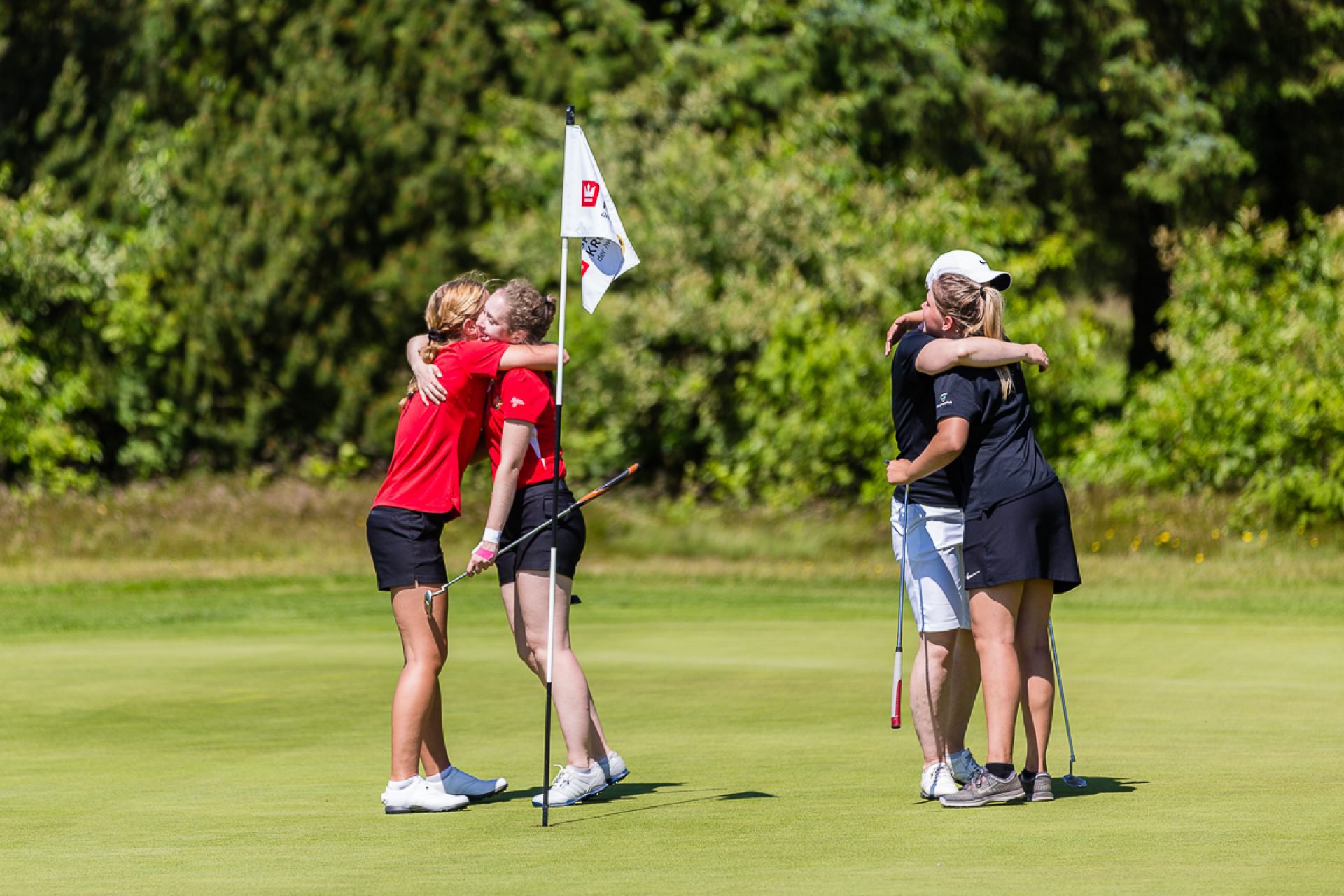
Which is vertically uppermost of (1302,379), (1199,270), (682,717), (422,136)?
(422,136)

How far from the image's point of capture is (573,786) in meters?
6.46

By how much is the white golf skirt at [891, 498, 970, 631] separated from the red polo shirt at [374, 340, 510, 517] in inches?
60.5

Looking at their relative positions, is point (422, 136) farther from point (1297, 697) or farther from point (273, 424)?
point (1297, 697)

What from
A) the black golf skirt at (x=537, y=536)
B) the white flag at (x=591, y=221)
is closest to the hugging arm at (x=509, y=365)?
the white flag at (x=591, y=221)

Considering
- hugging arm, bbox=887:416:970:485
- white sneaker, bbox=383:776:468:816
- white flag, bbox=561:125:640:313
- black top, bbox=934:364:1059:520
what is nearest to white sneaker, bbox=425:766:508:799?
white sneaker, bbox=383:776:468:816

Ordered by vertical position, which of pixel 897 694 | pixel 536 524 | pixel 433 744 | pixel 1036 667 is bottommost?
pixel 433 744

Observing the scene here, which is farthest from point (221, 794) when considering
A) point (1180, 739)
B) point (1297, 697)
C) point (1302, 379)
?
point (1302, 379)

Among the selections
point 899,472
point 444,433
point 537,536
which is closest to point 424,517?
point 444,433

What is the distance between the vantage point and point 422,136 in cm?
2769

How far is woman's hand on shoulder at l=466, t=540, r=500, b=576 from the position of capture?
242 inches

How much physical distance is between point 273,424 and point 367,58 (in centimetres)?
586

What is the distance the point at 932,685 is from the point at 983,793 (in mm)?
482

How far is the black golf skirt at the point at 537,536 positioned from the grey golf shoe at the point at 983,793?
1.51m

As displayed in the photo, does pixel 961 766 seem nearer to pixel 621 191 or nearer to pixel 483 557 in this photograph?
pixel 483 557
